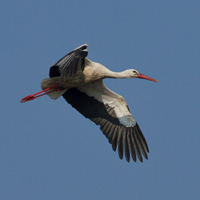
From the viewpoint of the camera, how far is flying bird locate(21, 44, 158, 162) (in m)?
11.5

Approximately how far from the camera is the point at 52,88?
11.9 m

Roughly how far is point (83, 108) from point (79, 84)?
3.41ft

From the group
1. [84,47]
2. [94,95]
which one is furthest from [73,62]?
[94,95]

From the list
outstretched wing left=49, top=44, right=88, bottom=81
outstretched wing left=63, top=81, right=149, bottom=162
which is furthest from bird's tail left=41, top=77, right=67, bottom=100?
outstretched wing left=49, top=44, right=88, bottom=81

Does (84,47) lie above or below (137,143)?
above

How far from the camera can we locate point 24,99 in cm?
1219

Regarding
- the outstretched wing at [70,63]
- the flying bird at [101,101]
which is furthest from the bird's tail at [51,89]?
the outstretched wing at [70,63]

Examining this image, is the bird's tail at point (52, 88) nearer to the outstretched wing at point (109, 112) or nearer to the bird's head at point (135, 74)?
the outstretched wing at point (109, 112)

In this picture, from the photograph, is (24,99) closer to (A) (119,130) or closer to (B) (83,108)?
(B) (83,108)

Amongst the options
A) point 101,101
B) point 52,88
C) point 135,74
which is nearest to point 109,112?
point 101,101

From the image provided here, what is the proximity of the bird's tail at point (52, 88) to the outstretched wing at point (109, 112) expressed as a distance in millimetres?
380

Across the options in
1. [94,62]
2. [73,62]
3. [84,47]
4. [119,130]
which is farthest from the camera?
[119,130]

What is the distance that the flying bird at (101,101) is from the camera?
1153 cm

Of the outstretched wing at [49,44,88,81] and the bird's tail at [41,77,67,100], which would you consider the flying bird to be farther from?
the outstretched wing at [49,44,88,81]
